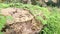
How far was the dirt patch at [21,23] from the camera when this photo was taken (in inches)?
129

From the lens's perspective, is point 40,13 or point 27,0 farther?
point 27,0

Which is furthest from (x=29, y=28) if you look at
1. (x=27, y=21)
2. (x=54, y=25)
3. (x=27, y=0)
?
(x=27, y=0)

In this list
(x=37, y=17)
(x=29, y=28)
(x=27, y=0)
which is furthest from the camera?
(x=27, y=0)

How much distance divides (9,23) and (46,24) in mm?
836

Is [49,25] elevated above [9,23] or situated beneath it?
situated beneath

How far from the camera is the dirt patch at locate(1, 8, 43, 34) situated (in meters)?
3.27

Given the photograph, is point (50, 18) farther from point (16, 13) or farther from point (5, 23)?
point (5, 23)

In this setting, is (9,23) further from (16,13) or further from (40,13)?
(40,13)

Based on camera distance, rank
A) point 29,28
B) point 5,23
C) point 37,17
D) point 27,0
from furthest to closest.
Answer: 1. point 27,0
2. point 37,17
3. point 29,28
4. point 5,23

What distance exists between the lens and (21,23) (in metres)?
3.39

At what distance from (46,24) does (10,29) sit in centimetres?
82

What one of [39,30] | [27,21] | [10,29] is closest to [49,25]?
[39,30]

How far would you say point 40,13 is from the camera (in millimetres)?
3918

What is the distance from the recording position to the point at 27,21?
11.4 feet
